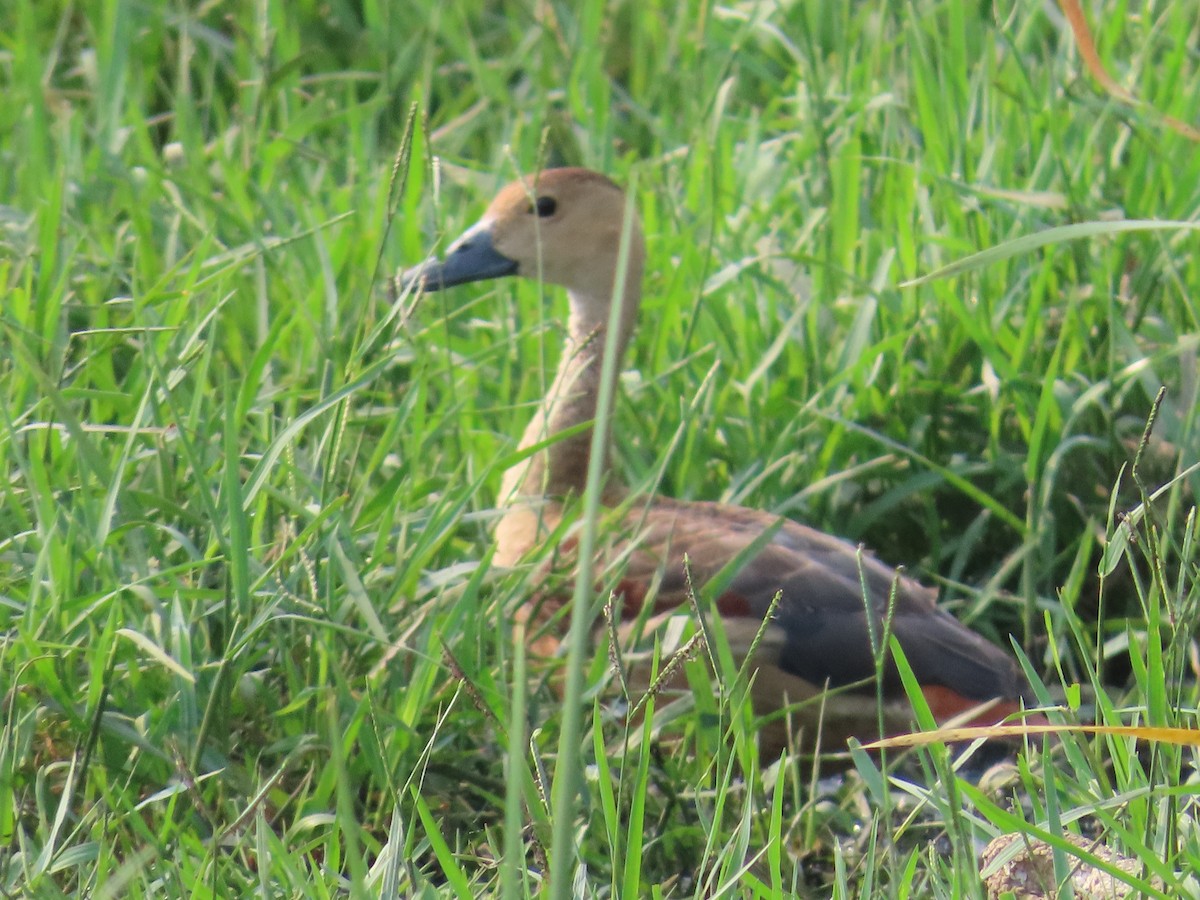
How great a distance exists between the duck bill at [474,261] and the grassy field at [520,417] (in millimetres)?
115

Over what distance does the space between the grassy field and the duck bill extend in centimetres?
11

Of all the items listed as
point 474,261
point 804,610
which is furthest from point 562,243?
point 804,610

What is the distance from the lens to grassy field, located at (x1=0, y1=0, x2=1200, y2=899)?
1981 mm

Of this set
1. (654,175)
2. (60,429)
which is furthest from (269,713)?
(654,175)

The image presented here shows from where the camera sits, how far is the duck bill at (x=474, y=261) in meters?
3.32

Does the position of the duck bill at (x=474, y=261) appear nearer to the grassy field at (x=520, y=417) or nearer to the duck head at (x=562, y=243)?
the duck head at (x=562, y=243)

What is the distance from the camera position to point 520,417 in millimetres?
3141

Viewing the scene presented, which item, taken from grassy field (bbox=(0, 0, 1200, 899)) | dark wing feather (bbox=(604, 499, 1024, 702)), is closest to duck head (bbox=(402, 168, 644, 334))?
grassy field (bbox=(0, 0, 1200, 899))

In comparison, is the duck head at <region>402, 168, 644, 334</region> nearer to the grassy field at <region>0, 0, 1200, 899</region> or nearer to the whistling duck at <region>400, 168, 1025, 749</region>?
the grassy field at <region>0, 0, 1200, 899</region>

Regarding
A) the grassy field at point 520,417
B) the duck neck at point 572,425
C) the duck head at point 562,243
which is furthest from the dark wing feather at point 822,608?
the duck head at point 562,243

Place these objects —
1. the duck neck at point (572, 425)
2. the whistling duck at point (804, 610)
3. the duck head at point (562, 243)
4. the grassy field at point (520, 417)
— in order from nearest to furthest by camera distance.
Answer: the grassy field at point (520, 417)
the whistling duck at point (804, 610)
the duck neck at point (572, 425)
the duck head at point (562, 243)

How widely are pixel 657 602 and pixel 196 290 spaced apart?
0.93 m

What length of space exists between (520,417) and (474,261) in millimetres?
384

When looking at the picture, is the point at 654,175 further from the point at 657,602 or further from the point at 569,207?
the point at 657,602
